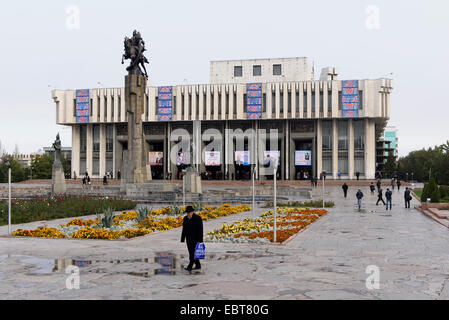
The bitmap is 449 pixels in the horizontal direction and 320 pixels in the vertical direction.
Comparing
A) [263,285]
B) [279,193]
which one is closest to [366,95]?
[279,193]

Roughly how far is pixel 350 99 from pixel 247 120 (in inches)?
640

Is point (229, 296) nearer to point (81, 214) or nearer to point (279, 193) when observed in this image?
point (81, 214)

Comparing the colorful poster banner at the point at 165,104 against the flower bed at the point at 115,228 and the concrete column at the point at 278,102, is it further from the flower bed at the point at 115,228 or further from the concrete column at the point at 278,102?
the flower bed at the point at 115,228

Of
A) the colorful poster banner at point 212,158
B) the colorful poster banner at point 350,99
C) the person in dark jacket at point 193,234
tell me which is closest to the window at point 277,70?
the colorful poster banner at point 350,99

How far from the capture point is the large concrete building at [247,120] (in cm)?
7450

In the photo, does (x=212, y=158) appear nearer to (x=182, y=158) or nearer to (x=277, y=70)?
(x=182, y=158)

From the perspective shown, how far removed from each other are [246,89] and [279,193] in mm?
34431

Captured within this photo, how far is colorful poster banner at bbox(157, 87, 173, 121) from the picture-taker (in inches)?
3113

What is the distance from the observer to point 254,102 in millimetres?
75750

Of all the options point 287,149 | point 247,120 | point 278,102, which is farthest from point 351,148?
point 247,120

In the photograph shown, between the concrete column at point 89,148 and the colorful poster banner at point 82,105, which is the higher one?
the colorful poster banner at point 82,105

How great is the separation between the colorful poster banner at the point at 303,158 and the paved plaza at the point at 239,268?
60515 millimetres

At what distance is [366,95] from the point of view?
72375 millimetres

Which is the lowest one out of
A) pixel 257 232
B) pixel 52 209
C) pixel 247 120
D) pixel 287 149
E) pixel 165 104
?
pixel 257 232
